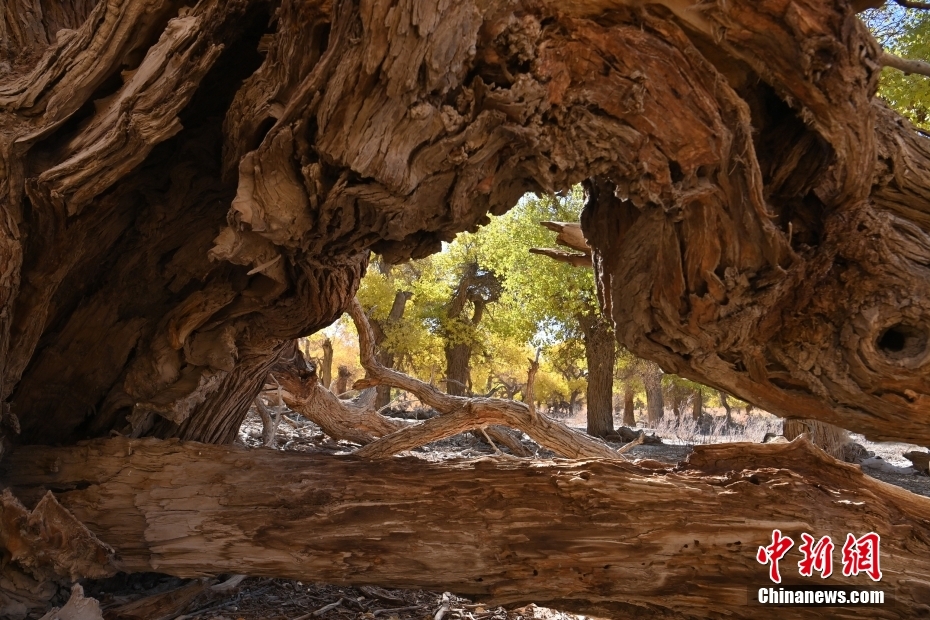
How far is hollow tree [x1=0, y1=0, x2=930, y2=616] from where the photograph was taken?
251 centimetres

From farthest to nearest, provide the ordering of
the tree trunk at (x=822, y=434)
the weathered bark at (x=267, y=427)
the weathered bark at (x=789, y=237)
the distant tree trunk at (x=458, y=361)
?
the distant tree trunk at (x=458, y=361)
the tree trunk at (x=822, y=434)
the weathered bark at (x=267, y=427)
the weathered bark at (x=789, y=237)

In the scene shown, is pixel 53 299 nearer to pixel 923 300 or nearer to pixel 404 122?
pixel 404 122

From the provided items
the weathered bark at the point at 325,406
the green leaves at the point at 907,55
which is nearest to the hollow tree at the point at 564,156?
the weathered bark at the point at 325,406

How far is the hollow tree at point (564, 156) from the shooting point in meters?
2.51

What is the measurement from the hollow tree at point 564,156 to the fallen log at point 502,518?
0.42 feet

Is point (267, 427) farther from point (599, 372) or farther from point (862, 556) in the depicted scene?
point (599, 372)

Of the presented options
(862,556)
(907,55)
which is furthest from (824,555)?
(907,55)

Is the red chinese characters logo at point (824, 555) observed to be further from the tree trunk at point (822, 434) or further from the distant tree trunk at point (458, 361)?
the distant tree trunk at point (458, 361)

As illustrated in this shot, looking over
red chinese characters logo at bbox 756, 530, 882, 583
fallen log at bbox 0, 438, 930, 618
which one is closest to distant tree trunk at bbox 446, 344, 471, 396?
fallen log at bbox 0, 438, 930, 618

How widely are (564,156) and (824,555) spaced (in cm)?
210

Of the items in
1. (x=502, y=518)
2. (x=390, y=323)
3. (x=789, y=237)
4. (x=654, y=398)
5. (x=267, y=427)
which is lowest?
(x=654, y=398)

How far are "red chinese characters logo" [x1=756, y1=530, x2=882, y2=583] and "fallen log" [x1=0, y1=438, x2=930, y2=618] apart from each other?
0.10 feet

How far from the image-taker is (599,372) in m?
15.5

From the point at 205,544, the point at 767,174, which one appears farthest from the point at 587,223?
the point at 205,544
